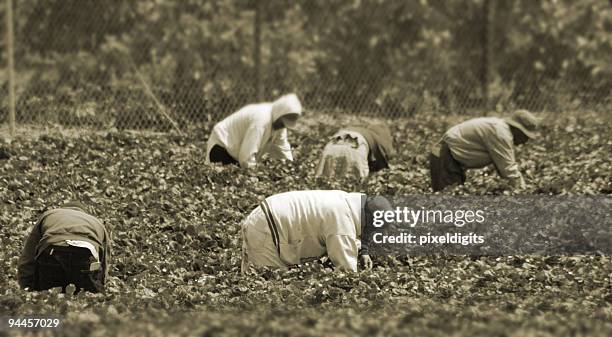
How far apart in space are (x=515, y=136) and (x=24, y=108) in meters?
5.77

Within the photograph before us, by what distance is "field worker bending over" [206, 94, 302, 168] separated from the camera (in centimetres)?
1351

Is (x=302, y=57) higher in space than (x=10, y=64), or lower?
lower

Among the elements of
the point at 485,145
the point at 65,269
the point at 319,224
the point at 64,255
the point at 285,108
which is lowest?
the point at 65,269

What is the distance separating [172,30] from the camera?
55.7 feet

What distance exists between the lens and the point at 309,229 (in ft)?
31.3

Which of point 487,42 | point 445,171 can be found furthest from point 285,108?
point 487,42

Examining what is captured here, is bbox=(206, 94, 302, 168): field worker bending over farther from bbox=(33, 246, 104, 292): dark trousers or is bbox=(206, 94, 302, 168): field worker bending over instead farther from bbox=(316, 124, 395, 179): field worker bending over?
bbox=(33, 246, 104, 292): dark trousers

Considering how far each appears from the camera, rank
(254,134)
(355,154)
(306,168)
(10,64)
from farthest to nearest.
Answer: (10,64) → (306,168) → (254,134) → (355,154)

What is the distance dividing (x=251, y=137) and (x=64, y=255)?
15.2ft

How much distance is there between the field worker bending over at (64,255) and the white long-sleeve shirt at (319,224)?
4.38 ft

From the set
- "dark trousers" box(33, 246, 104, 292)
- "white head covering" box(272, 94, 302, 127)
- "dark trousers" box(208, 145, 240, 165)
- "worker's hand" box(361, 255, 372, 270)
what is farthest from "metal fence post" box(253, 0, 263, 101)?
"dark trousers" box(33, 246, 104, 292)

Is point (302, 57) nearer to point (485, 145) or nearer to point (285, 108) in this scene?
point (285, 108)

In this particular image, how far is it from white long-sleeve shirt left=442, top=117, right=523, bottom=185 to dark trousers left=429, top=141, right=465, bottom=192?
60mm

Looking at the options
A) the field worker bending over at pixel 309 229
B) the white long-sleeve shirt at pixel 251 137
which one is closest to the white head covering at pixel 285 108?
the white long-sleeve shirt at pixel 251 137
